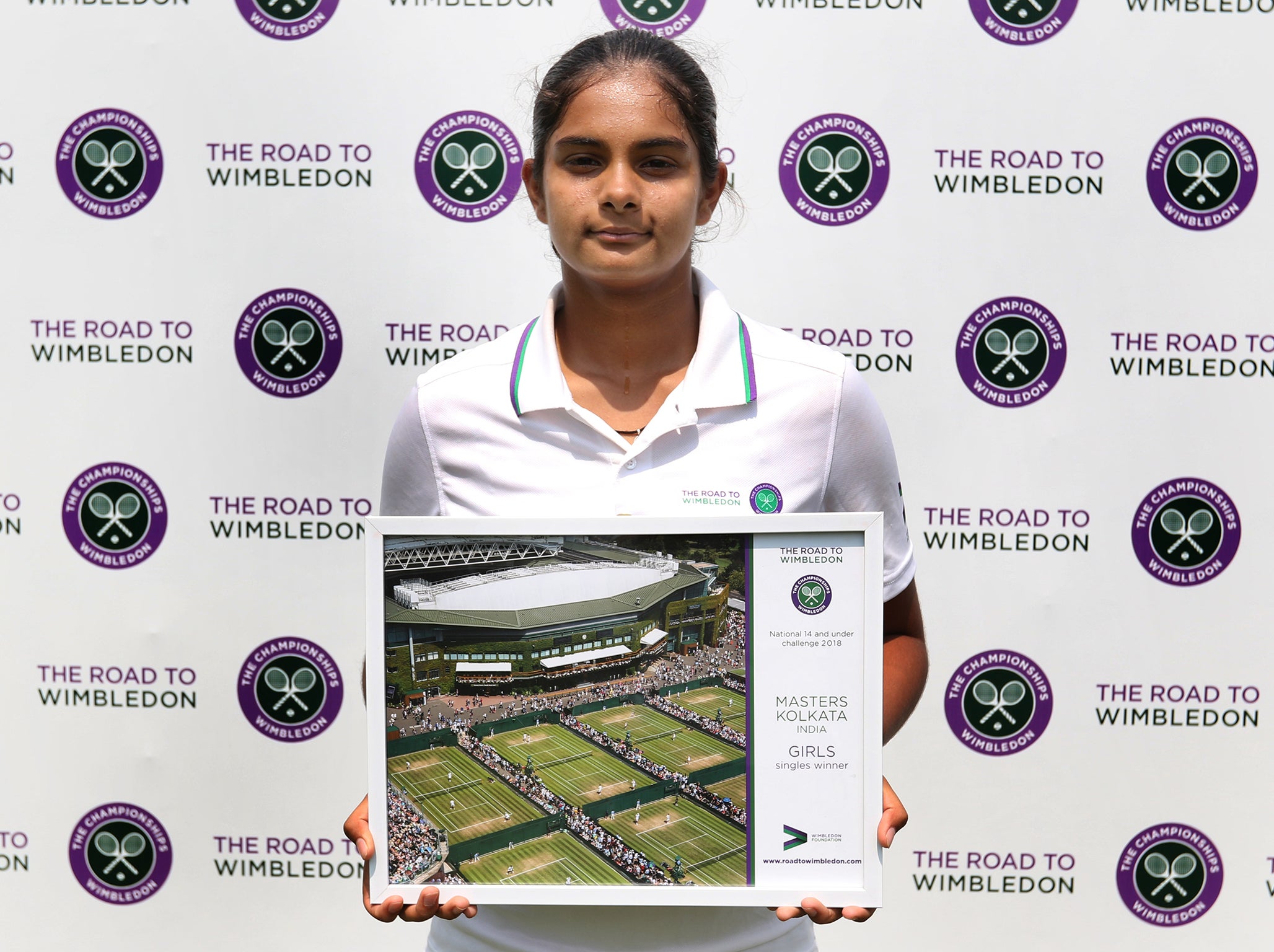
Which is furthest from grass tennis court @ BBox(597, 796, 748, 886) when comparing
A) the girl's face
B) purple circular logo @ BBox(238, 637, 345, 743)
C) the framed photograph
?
purple circular logo @ BBox(238, 637, 345, 743)

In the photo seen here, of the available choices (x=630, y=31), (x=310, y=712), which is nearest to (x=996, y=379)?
(x=630, y=31)

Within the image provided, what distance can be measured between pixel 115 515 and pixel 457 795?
1605 mm

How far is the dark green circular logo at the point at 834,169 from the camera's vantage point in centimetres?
219

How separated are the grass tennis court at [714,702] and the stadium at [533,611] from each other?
57 millimetres

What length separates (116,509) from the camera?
229 centimetres

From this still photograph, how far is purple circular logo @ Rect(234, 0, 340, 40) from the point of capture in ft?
7.16

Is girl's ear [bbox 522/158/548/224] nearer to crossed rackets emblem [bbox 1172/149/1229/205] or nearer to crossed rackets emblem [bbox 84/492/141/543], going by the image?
crossed rackets emblem [bbox 84/492/141/543]

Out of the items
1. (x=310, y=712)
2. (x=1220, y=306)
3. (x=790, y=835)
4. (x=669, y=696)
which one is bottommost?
(x=310, y=712)

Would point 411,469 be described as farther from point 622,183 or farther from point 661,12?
point 661,12

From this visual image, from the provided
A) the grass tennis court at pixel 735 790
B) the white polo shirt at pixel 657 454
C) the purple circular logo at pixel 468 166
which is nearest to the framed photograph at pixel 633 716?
the grass tennis court at pixel 735 790

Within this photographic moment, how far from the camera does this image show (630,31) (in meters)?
1.32

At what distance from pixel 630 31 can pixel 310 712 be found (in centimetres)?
181

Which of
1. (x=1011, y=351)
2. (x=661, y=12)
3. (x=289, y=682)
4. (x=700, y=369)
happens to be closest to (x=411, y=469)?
(x=700, y=369)

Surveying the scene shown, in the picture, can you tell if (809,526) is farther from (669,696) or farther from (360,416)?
(360,416)
